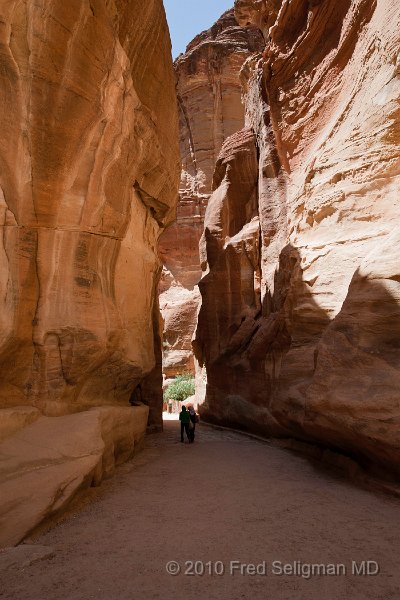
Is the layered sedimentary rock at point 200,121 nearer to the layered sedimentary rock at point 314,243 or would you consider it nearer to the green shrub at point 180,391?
the green shrub at point 180,391

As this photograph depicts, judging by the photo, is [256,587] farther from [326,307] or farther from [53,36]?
[53,36]

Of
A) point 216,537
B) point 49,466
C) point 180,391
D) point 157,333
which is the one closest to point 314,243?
point 157,333

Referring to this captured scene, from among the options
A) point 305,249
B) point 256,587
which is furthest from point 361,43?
point 256,587

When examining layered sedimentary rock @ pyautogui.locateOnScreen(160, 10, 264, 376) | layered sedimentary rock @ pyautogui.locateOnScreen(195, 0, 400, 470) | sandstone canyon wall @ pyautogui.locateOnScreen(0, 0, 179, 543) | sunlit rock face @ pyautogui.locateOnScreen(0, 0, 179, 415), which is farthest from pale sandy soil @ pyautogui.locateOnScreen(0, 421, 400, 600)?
layered sedimentary rock @ pyautogui.locateOnScreen(160, 10, 264, 376)

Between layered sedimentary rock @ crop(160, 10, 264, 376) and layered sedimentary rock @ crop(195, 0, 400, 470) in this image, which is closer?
layered sedimentary rock @ crop(195, 0, 400, 470)

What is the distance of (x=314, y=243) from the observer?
9.34 m

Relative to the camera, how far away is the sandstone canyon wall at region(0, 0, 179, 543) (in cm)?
523

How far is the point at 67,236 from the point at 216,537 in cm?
481

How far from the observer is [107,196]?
23.5 ft

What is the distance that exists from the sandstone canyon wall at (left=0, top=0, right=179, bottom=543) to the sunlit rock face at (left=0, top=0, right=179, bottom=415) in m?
0.02

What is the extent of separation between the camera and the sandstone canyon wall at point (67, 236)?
5.23 metres

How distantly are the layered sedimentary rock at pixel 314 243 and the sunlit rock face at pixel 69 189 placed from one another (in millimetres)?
3949

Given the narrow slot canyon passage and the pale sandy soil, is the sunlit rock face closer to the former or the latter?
the narrow slot canyon passage

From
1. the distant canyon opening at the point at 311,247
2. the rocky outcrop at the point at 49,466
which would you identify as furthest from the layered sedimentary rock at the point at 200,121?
the rocky outcrop at the point at 49,466
